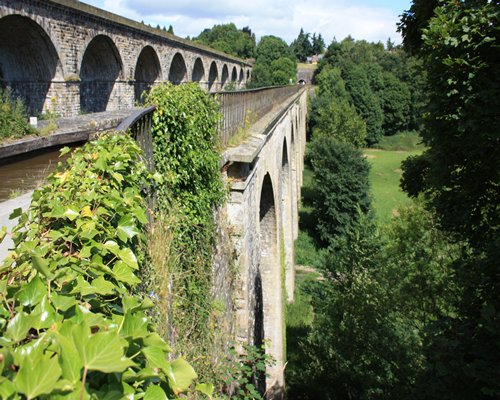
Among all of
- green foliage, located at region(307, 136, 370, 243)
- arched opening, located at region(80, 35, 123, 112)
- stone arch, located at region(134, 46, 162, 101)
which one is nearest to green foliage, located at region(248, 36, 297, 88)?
green foliage, located at region(307, 136, 370, 243)

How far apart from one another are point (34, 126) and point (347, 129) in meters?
37.6

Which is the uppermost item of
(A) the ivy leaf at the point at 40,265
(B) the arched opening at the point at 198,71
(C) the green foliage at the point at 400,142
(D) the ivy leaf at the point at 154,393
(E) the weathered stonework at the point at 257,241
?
(B) the arched opening at the point at 198,71

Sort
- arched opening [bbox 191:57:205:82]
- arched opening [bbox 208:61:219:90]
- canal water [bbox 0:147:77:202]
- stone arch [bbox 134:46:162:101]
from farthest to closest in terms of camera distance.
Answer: arched opening [bbox 208:61:219:90]
arched opening [bbox 191:57:205:82]
stone arch [bbox 134:46:162:101]
canal water [bbox 0:147:77:202]

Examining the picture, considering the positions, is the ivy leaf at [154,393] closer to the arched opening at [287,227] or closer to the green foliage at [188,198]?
the green foliage at [188,198]

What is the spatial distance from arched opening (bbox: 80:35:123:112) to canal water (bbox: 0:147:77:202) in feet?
38.7

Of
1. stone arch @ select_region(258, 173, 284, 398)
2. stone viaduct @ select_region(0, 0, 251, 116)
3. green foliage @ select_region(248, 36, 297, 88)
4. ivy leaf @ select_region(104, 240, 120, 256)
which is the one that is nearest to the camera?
ivy leaf @ select_region(104, 240, 120, 256)

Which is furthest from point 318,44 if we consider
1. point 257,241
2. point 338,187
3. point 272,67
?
point 257,241

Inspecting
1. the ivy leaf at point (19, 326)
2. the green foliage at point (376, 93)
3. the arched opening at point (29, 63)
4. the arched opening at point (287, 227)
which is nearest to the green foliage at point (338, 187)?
the arched opening at point (287, 227)

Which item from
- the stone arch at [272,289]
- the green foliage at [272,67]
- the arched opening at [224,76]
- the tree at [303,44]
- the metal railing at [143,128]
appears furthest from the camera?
the tree at [303,44]

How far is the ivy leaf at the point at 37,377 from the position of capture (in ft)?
3.18

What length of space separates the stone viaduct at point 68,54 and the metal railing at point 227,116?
3302mm

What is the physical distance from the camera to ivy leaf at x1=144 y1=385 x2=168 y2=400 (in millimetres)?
1339

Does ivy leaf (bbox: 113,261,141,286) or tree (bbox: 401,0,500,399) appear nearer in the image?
ivy leaf (bbox: 113,261,141,286)

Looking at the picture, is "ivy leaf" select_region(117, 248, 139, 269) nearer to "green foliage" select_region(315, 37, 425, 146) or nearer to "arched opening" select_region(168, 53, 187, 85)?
"arched opening" select_region(168, 53, 187, 85)
